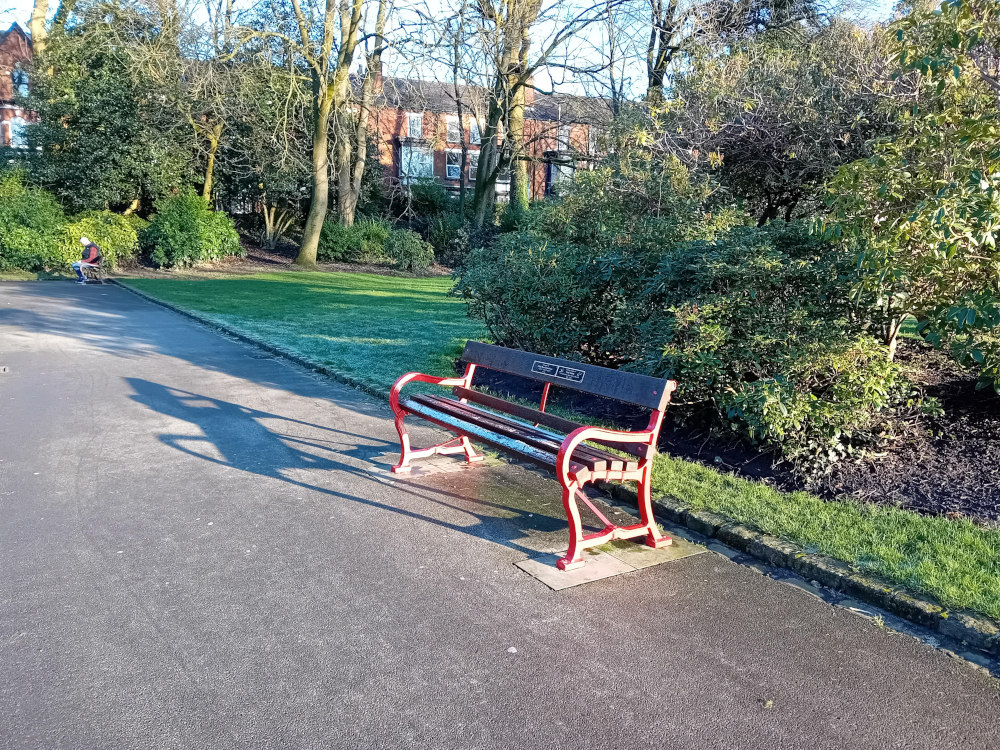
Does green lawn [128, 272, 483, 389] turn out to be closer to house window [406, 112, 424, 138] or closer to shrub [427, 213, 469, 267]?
shrub [427, 213, 469, 267]

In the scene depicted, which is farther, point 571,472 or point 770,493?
point 770,493

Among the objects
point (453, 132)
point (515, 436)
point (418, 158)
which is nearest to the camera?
point (515, 436)

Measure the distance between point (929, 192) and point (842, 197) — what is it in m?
0.57

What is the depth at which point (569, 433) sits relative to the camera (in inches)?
181

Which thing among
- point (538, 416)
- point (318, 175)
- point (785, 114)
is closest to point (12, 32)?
point (318, 175)

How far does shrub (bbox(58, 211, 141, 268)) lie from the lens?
916 inches

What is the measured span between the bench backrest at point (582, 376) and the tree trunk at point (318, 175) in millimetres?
21852

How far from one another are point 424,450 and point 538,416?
1265mm

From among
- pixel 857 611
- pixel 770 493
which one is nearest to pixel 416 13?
pixel 770 493

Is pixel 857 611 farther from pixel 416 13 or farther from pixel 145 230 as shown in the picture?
pixel 145 230

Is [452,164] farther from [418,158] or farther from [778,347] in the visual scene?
[778,347]

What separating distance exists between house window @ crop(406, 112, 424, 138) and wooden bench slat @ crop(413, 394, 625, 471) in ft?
129

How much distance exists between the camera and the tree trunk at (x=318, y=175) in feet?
84.6

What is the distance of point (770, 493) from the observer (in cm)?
520
